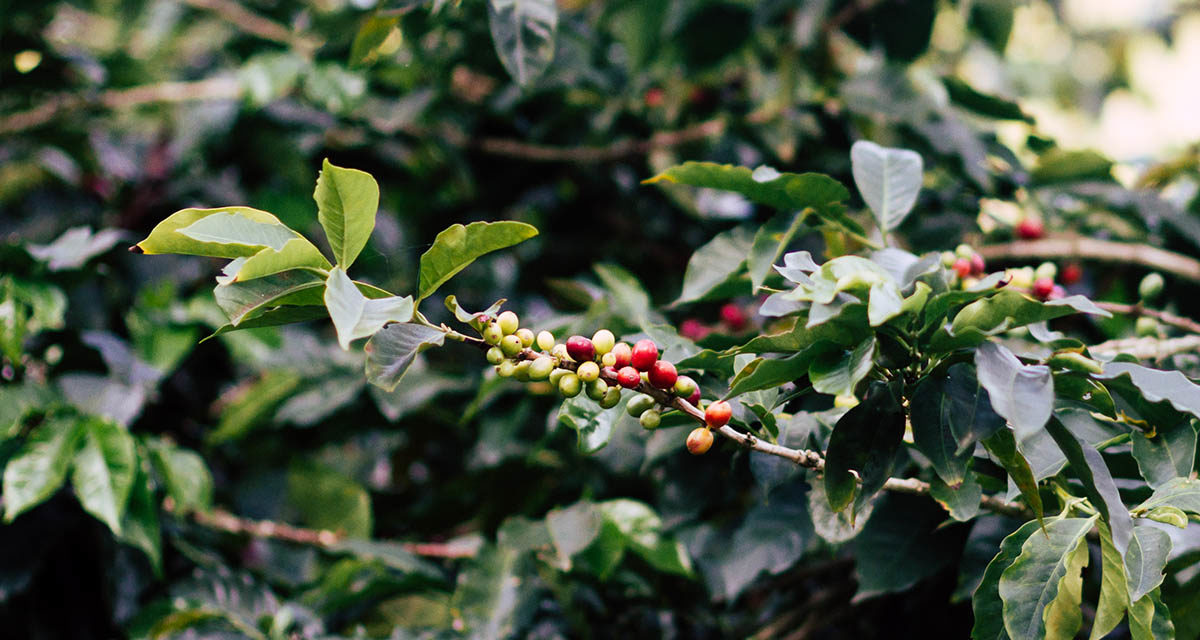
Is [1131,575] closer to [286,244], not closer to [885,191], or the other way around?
[885,191]

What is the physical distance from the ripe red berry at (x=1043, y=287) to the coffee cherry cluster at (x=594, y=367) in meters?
0.45

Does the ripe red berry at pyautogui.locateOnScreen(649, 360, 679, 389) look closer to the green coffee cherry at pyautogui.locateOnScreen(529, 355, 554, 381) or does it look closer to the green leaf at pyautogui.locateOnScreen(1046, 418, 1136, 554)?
the green coffee cherry at pyautogui.locateOnScreen(529, 355, 554, 381)

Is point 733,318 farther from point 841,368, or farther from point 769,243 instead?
point 841,368

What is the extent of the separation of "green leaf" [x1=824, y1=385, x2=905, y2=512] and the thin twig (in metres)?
0.84

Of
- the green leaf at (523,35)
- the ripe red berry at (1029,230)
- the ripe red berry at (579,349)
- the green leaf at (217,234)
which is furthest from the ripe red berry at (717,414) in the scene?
the ripe red berry at (1029,230)

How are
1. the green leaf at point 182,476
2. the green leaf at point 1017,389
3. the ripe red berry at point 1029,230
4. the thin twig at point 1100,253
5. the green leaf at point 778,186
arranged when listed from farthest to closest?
the ripe red berry at point 1029,230, the thin twig at point 1100,253, the green leaf at point 182,476, the green leaf at point 778,186, the green leaf at point 1017,389

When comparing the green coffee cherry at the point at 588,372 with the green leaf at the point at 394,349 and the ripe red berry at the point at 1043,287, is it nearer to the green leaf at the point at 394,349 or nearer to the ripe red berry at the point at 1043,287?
the green leaf at the point at 394,349

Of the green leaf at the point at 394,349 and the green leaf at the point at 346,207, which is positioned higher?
the green leaf at the point at 346,207

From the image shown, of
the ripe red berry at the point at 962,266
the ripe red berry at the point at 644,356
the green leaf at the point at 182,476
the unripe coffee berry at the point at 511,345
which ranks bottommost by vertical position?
the green leaf at the point at 182,476

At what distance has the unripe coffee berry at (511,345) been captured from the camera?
2.02ft

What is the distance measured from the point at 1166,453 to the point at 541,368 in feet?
1.75

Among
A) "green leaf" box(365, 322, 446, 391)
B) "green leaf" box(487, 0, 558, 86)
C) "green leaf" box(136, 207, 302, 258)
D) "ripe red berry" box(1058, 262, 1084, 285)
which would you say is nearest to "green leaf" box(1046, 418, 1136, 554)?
"green leaf" box(365, 322, 446, 391)

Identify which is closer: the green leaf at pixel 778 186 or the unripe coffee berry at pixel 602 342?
the unripe coffee berry at pixel 602 342

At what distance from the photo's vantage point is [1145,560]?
0.59 m
